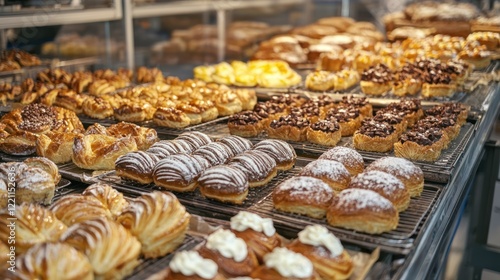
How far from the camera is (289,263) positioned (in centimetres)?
207

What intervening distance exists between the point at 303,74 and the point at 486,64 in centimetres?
217

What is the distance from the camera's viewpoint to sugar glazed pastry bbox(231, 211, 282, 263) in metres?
2.28

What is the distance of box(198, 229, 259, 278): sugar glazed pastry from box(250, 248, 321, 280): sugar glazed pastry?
0.16ft

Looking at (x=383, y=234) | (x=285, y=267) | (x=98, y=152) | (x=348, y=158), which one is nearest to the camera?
(x=285, y=267)

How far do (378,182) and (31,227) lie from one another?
65.1 inches

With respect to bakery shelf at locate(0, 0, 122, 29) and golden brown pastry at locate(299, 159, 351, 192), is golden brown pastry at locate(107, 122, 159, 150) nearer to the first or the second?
golden brown pastry at locate(299, 159, 351, 192)

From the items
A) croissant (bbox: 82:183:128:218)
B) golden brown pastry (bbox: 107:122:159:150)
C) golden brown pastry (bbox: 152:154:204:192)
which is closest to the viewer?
croissant (bbox: 82:183:128:218)

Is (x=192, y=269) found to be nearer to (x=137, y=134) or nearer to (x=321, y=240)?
(x=321, y=240)

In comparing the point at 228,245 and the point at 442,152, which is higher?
the point at 228,245

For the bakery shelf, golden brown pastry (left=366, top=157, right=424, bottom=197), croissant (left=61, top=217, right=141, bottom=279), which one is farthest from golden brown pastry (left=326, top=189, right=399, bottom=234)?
the bakery shelf

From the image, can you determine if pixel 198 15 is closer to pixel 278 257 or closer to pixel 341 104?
pixel 341 104

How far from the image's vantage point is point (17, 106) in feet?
15.8

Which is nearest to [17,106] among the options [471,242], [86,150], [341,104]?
[86,150]

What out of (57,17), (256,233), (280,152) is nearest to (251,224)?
(256,233)
